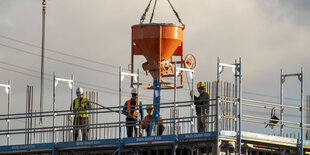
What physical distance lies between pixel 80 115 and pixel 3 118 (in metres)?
4.99

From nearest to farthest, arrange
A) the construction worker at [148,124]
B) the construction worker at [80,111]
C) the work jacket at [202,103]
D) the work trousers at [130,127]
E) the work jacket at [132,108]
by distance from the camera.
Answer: the work jacket at [202,103] < the construction worker at [148,124] < the work trousers at [130,127] < the work jacket at [132,108] < the construction worker at [80,111]

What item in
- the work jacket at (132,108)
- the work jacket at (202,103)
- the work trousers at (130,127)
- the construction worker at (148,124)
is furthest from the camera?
the work jacket at (132,108)

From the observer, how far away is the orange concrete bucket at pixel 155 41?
4794cm

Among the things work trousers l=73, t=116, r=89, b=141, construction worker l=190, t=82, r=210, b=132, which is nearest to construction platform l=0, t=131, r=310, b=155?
work trousers l=73, t=116, r=89, b=141

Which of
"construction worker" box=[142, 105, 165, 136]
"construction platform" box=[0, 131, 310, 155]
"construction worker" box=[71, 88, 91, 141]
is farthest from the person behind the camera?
"construction worker" box=[71, 88, 91, 141]

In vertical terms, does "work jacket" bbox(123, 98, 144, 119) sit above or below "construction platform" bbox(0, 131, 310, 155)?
above

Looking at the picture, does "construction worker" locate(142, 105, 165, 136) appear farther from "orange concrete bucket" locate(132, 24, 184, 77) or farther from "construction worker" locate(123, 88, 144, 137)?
"orange concrete bucket" locate(132, 24, 184, 77)

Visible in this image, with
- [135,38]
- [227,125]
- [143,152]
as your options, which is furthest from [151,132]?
[135,38]

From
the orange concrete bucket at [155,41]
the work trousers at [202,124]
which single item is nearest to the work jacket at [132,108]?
the work trousers at [202,124]

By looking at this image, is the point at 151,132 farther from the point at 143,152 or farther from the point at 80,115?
the point at 80,115

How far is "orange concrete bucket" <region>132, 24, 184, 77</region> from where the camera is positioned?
4794 centimetres

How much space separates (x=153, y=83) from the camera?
4788 centimetres

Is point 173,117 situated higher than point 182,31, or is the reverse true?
point 182,31

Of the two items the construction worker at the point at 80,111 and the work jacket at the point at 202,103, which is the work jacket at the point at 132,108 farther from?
the work jacket at the point at 202,103
